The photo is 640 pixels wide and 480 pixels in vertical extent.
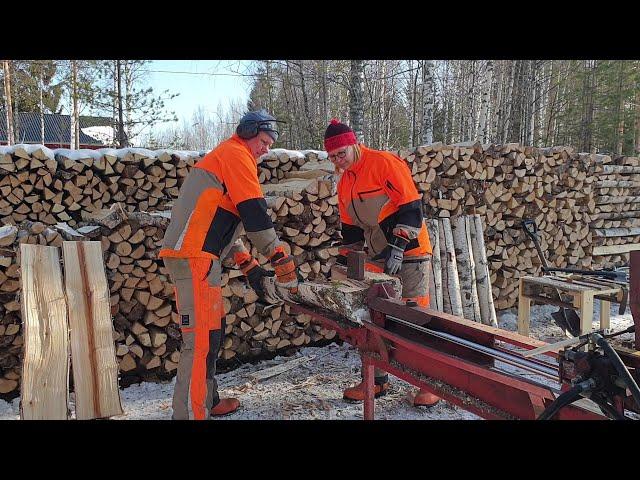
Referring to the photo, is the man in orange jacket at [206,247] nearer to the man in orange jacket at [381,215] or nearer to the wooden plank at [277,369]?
the man in orange jacket at [381,215]

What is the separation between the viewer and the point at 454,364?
212 centimetres

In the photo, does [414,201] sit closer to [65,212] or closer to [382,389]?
[382,389]

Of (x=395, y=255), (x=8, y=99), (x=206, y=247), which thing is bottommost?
(x=395, y=255)

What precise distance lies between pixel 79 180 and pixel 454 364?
5.86m

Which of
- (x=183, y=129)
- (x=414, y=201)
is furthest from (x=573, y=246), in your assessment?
(x=183, y=129)

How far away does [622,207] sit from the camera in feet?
27.3

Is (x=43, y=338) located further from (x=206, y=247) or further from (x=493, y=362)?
(x=493, y=362)

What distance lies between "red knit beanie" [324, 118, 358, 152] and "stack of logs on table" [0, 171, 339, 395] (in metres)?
1.27

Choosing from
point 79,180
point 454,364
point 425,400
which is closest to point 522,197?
point 425,400

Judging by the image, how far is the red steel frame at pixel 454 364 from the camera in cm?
190

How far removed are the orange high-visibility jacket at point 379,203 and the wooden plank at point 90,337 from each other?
2.10 meters

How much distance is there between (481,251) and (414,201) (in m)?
2.65

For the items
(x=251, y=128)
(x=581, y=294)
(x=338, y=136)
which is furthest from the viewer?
(x=581, y=294)

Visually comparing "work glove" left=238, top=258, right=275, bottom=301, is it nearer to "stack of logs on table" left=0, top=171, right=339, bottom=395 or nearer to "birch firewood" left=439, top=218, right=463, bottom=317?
"stack of logs on table" left=0, top=171, right=339, bottom=395
